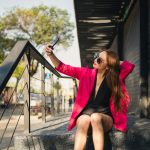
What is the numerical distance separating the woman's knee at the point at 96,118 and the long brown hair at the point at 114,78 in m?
0.27

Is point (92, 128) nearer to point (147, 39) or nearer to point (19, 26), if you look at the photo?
point (147, 39)

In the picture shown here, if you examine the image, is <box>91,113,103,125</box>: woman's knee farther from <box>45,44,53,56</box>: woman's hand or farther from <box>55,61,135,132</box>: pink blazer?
<box>45,44,53,56</box>: woman's hand

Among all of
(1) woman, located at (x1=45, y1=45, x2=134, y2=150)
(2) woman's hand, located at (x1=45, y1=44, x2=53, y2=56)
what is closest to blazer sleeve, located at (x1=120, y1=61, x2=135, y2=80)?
(1) woman, located at (x1=45, y1=45, x2=134, y2=150)

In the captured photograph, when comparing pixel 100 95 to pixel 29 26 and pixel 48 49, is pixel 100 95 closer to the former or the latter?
pixel 48 49

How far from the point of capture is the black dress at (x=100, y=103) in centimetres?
361

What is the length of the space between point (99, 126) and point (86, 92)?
1.43 feet

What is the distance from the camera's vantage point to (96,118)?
11.2 ft

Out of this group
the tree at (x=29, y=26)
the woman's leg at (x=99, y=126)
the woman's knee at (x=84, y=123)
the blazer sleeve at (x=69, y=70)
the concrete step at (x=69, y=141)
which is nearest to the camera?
the woman's leg at (x=99, y=126)

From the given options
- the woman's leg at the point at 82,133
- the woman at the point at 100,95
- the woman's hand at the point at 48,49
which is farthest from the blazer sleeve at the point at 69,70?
the woman's leg at the point at 82,133

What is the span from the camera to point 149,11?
6.69 meters

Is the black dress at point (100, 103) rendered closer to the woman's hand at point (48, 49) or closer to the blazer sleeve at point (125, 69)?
the blazer sleeve at point (125, 69)

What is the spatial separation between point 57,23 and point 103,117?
42137 mm

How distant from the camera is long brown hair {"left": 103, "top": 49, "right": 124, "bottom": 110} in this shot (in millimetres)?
3672

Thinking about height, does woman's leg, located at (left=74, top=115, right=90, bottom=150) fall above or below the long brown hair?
below
